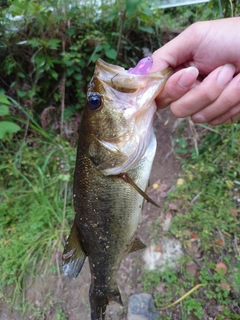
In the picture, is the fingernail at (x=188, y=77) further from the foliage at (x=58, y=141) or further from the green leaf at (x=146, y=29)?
the green leaf at (x=146, y=29)

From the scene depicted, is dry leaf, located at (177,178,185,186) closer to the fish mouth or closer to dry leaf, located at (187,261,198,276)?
dry leaf, located at (187,261,198,276)

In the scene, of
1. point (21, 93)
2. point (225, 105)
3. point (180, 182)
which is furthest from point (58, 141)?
point (225, 105)

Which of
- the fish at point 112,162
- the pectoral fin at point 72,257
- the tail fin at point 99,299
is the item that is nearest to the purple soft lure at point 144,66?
the fish at point 112,162

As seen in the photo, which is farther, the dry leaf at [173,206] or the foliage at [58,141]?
the dry leaf at [173,206]

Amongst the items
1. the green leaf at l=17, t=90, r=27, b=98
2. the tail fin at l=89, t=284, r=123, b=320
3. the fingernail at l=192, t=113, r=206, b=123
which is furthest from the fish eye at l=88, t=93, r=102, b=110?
the green leaf at l=17, t=90, r=27, b=98

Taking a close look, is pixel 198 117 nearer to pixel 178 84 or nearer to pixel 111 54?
pixel 178 84

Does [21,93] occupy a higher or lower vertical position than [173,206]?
higher
